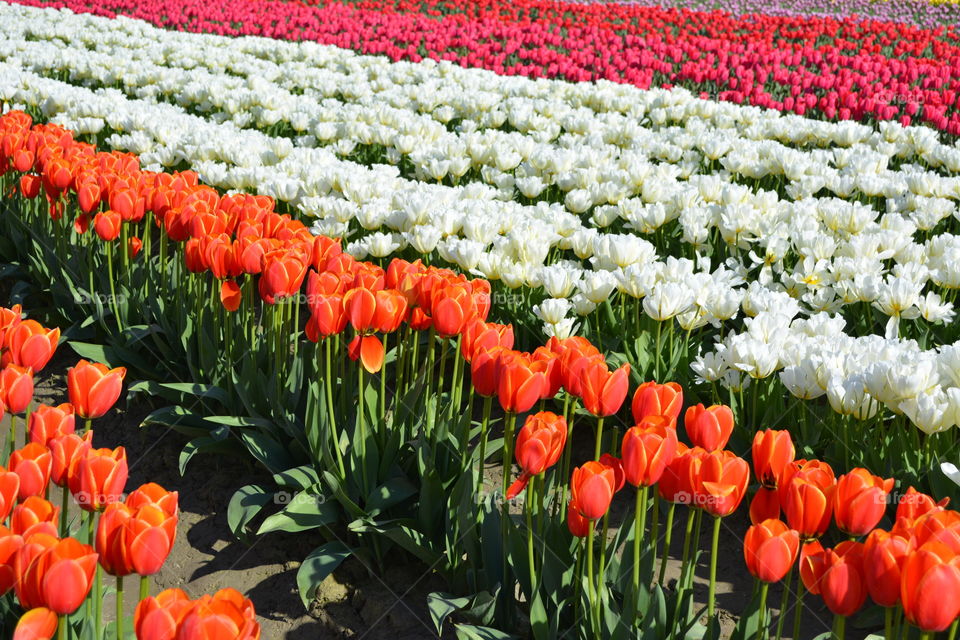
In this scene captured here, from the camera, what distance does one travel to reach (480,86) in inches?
370

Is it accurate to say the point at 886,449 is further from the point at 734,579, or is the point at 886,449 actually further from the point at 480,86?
the point at 480,86

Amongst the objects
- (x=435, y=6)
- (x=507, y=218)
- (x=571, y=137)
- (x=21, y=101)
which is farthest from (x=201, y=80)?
(x=435, y=6)

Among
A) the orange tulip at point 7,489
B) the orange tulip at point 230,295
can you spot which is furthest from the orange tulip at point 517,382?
the orange tulip at point 230,295

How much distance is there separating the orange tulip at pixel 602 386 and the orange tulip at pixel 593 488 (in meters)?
0.24

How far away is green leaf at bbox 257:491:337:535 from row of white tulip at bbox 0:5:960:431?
0.97m

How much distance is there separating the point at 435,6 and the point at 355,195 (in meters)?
14.3

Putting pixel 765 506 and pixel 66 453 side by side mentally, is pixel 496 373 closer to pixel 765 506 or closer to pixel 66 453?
pixel 765 506

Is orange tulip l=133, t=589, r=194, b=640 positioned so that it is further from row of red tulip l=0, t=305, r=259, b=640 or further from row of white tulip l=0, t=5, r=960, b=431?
row of white tulip l=0, t=5, r=960, b=431

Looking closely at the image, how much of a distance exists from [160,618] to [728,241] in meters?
3.50

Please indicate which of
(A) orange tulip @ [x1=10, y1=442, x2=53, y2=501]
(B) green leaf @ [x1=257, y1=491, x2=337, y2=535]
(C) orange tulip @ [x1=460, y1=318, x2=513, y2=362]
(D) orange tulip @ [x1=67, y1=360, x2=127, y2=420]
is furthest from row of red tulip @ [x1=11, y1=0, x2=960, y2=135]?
(A) orange tulip @ [x1=10, y1=442, x2=53, y2=501]

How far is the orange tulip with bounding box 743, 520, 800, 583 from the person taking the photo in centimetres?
159

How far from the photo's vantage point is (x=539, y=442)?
74.5 inches

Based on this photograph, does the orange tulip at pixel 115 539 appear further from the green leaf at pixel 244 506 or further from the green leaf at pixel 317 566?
the green leaf at pixel 244 506

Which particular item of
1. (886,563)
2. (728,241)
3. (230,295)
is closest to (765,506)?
(886,563)
